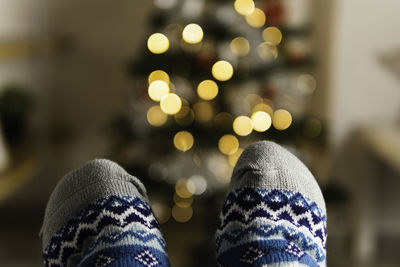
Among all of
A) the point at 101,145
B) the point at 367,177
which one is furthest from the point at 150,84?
the point at 367,177

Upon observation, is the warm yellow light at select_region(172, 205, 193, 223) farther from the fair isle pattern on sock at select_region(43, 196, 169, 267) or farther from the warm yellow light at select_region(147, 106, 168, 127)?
the fair isle pattern on sock at select_region(43, 196, 169, 267)

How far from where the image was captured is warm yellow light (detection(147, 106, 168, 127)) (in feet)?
6.63

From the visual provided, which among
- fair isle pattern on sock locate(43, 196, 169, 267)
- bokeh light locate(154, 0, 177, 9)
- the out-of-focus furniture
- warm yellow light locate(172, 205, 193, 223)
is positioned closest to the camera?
fair isle pattern on sock locate(43, 196, 169, 267)

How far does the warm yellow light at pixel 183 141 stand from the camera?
6.40 feet

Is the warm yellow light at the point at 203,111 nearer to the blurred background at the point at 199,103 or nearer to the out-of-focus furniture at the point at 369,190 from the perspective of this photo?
the blurred background at the point at 199,103

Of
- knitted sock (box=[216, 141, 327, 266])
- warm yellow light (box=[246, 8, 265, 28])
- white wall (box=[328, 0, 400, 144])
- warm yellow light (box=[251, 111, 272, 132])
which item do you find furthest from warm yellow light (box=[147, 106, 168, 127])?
knitted sock (box=[216, 141, 327, 266])

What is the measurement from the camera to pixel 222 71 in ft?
6.41

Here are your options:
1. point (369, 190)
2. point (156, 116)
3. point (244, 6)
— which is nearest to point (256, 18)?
point (244, 6)

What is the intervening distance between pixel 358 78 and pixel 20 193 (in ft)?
5.33

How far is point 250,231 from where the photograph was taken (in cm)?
88

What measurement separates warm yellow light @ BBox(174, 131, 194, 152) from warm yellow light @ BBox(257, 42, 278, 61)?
391mm

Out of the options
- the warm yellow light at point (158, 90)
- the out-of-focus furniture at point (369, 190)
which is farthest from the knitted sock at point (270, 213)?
the out-of-focus furniture at point (369, 190)

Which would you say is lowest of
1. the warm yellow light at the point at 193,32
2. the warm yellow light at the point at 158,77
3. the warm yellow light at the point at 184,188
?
the warm yellow light at the point at 184,188

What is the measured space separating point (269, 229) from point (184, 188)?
47.9 inches
